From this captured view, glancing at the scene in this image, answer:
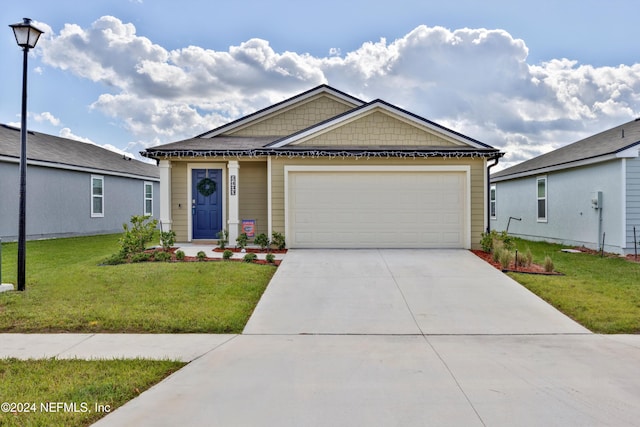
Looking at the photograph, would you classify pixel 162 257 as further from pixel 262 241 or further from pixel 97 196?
pixel 97 196

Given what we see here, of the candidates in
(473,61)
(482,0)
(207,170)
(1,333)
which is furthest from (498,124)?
(1,333)

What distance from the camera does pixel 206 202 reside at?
43.9 ft

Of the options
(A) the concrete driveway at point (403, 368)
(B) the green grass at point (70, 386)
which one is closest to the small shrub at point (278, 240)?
(A) the concrete driveway at point (403, 368)

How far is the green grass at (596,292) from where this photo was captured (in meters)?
6.10

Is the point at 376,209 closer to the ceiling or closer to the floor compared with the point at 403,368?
closer to the ceiling

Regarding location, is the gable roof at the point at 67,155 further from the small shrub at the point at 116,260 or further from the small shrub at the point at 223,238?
the small shrub at the point at 223,238

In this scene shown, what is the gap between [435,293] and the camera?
7.71 meters

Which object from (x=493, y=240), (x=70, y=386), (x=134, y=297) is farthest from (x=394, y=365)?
(x=493, y=240)

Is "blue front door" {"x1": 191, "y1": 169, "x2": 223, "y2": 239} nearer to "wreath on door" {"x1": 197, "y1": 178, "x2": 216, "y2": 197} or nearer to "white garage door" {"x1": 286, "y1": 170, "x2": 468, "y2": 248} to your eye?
"wreath on door" {"x1": 197, "y1": 178, "x2": 216, "y2": 197}

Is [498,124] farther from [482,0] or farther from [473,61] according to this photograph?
[482,0]

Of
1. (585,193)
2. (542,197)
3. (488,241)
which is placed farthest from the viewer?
(542,197)

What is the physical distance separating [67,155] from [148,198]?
557 cm

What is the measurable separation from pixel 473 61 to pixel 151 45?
1267cm

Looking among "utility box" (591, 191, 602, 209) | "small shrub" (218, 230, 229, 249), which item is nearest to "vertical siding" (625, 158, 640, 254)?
"utility box" (591, 191, 602, 209)
